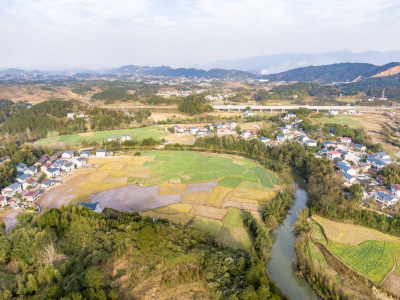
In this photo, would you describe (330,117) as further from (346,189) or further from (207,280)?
(207,280)

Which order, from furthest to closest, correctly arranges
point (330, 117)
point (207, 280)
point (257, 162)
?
point (330, 117) < point (257, 162) < point (207, 280)

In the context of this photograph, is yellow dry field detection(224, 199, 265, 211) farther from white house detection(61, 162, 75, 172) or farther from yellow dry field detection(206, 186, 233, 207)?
white house detection(61, 162, 75, 172)

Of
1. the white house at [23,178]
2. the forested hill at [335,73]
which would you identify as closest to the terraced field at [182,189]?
the white house at [23,178]

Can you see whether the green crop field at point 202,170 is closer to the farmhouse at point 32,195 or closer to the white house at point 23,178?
the farmhouse at point 32,195

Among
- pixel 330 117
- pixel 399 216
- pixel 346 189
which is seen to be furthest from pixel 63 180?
pixel 330 117

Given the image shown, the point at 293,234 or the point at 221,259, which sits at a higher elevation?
the point at 221,259

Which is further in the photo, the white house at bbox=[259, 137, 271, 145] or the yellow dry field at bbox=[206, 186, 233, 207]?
the white house at bbox=[259, 137, 271, 145]

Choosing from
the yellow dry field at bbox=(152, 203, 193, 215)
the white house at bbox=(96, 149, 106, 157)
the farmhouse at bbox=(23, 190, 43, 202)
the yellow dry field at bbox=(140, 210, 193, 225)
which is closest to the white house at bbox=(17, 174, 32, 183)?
the farmhouse at bbox=(23, 190, 43, 202)
